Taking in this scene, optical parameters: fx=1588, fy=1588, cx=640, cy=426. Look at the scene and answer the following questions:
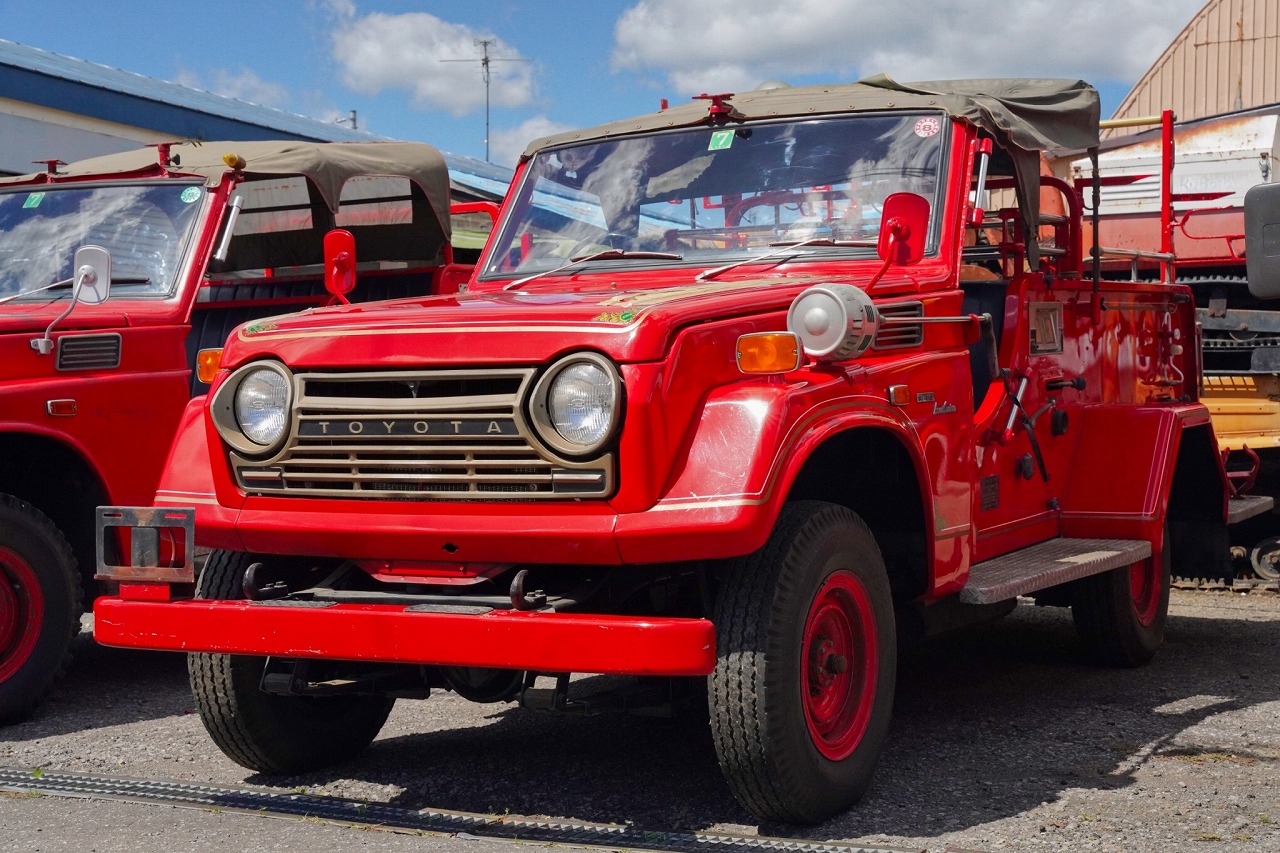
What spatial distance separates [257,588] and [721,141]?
7.95 ft

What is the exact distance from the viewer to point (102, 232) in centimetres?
715

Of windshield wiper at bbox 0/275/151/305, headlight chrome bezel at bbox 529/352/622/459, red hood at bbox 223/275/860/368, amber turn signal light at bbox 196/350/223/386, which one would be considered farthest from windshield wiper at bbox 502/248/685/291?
windshield wiper at bbox 0/275/151/305

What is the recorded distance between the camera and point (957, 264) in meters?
5.46

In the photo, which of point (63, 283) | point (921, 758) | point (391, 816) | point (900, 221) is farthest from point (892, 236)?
point (63, 283)

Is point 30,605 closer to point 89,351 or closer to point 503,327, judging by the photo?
point 89,351

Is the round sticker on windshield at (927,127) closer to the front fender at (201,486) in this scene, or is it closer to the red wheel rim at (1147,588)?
the red wheel rim at (1147,588)

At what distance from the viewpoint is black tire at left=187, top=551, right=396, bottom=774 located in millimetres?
4887

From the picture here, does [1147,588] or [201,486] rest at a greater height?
[201,486]

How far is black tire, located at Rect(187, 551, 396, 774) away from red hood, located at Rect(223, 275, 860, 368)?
0.70 metres

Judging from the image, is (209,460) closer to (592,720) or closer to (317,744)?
(317,744)

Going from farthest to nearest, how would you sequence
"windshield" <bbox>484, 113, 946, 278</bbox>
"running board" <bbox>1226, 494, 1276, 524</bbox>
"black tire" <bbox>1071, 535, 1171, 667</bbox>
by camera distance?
"running board" <bbox>1226, 494, 1276, 524</bbox>, "black tire" <bbox>1071, 535, 1171, 667</bbox>, "windshield" <bbox>484, 113, 946, 278</bbox>

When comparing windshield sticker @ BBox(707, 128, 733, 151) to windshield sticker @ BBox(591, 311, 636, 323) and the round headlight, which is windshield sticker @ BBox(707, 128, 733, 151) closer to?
windshield sticker @ BBox(591, 311, 636, 323)

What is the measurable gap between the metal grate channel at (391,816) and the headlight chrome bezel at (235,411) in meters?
1.11

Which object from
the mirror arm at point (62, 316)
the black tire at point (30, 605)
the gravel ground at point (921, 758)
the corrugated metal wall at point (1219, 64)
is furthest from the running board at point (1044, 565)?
the corrugated metal wall at point (1219, 64)
